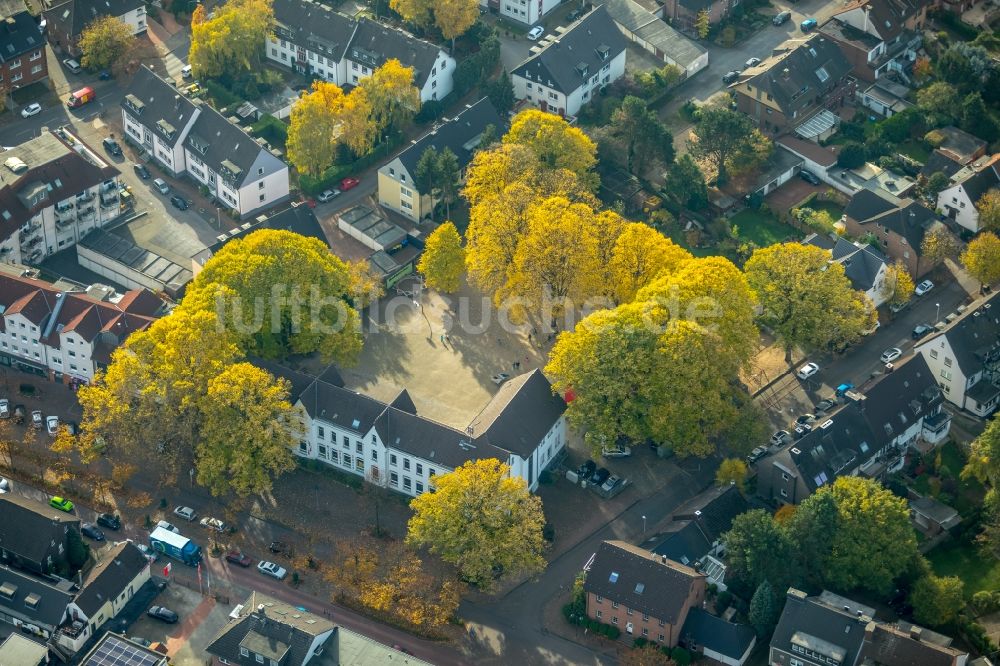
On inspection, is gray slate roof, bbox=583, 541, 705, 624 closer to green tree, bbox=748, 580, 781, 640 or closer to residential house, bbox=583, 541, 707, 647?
residential house, bbox=583, 541, 707, 647

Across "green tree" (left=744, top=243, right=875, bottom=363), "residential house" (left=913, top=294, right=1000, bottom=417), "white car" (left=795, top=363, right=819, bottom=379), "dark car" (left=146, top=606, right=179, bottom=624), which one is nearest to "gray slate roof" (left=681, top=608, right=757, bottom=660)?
"white car" (left=795, top=363, right=819, bottom=379)

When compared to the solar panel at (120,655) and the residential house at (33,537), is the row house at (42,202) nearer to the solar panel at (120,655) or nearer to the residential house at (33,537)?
the residential house at (33,537)

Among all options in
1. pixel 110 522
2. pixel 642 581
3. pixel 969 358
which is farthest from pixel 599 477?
pixel 110 522

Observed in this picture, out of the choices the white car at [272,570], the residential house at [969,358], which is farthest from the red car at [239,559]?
the residential house at [969,358]

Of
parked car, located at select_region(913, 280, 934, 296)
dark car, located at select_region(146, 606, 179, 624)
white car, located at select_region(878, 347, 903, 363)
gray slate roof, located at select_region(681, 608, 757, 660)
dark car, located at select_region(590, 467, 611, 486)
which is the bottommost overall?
dark car, located at select_region(146, 606, 179, 624)

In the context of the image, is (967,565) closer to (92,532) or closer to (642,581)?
(642,581)

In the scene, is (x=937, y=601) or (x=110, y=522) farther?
Answer: (x=110, y=522)
